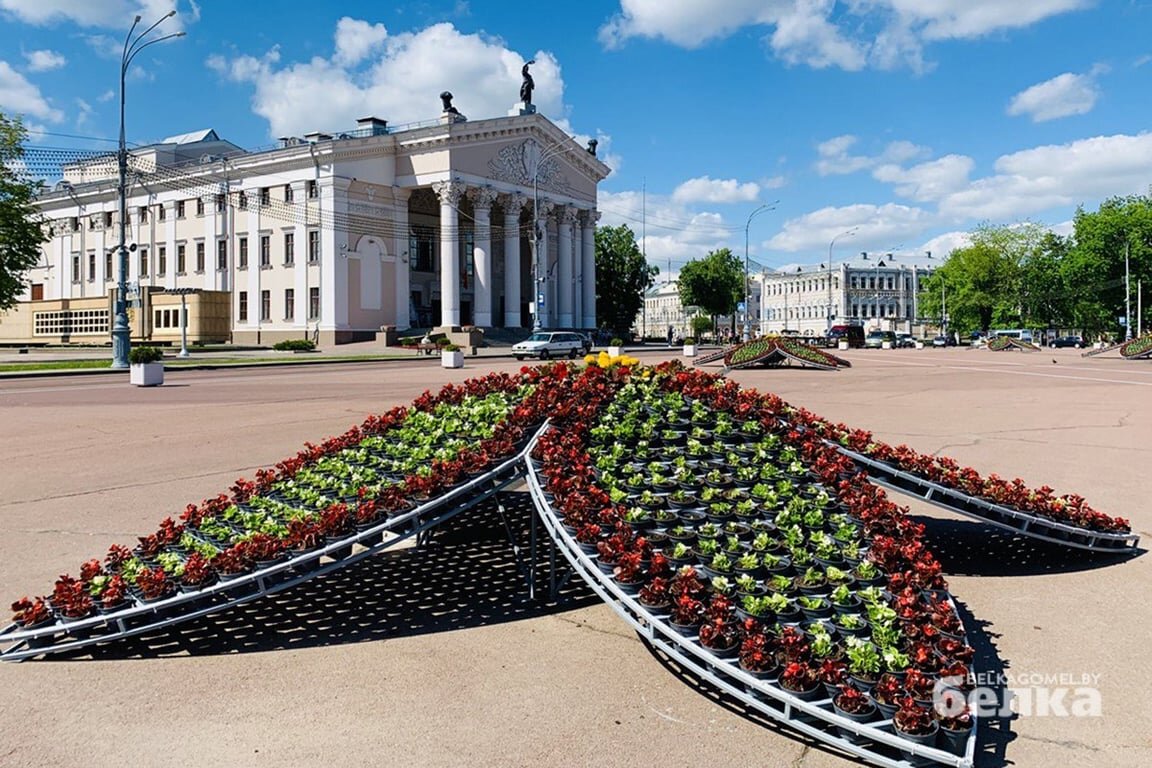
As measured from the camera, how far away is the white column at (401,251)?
196 ft

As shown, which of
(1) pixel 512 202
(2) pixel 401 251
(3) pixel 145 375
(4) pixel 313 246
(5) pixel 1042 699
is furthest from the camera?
(1) pixel 512 202

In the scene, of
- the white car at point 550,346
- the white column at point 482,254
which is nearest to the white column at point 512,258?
the white column at point 482,254

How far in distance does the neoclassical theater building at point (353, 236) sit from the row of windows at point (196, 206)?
0.14 m

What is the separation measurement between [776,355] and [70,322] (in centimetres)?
5600

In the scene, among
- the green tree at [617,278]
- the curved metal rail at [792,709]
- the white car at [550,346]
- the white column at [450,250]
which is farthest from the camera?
Answer: the green tree at [617,278]

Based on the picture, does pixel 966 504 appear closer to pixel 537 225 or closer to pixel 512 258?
pixel 537 225

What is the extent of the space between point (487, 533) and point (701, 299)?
9802 centimetres

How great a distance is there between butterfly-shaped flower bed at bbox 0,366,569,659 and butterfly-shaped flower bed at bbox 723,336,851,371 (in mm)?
27425

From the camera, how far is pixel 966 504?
5.13m

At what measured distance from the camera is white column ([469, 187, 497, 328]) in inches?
2351

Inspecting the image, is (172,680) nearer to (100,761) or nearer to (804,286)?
(100,761)

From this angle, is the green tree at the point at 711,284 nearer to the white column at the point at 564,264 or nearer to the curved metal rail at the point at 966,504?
the white column at the point at 564,264

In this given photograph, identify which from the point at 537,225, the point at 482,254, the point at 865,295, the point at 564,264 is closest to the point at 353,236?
the point at 482,254

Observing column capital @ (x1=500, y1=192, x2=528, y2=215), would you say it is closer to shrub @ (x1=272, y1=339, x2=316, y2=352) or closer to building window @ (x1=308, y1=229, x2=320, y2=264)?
building window @ (x1=308, y1=229, x2=320, y2=264)
